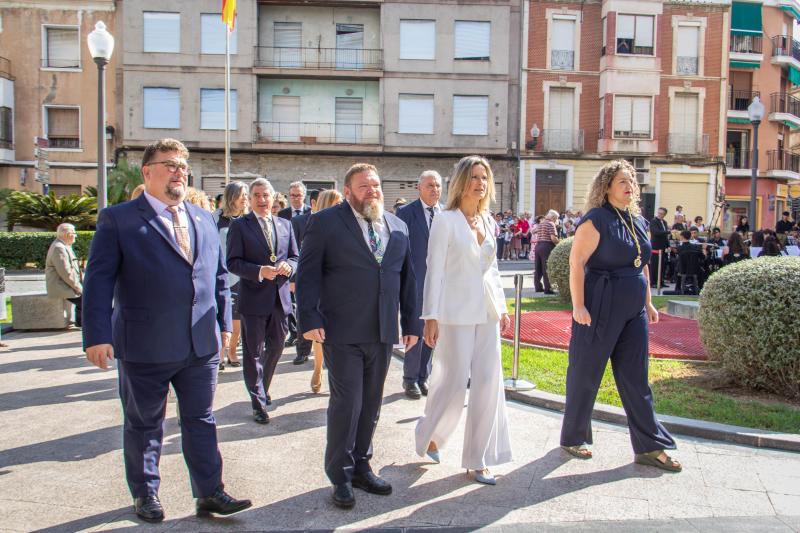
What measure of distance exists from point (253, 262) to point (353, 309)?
2234mm

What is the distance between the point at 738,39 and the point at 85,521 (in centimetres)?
4008

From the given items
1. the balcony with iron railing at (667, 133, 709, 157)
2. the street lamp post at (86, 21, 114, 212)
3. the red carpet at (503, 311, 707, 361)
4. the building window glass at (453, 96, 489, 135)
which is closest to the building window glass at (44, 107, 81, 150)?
the building window glass at (453, 96, 489, 135)

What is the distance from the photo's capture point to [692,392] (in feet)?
21.8

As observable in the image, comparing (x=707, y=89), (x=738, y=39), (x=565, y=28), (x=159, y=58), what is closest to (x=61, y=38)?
(x=159, y=58)

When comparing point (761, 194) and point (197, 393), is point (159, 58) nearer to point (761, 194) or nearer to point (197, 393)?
point (197, 393)

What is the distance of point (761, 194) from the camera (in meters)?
37.0

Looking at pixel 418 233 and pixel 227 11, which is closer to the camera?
pixel 418 233

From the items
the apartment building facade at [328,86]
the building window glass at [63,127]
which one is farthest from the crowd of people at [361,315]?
the building window glass at [63,127]

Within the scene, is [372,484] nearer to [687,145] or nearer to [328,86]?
Answer: [328,86]

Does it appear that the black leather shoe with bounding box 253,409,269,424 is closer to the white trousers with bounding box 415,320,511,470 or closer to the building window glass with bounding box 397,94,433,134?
the white trousers with bounding box 415,320,511,470

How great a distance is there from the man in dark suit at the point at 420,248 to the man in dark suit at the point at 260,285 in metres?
1.27

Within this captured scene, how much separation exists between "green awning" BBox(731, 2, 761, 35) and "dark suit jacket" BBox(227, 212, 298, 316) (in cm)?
3638

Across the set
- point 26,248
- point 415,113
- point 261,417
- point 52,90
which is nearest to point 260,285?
point 261,417

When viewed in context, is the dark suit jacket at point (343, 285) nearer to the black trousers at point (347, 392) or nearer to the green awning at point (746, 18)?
the black trousers at point (347, 392)
